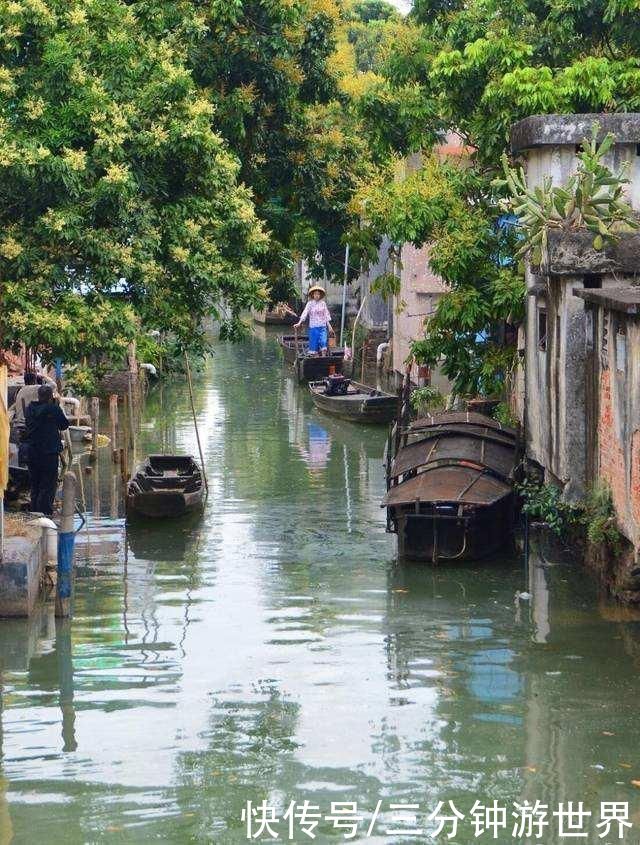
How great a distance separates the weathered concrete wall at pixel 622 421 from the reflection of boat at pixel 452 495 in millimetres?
1843

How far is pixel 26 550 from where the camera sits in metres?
14.4

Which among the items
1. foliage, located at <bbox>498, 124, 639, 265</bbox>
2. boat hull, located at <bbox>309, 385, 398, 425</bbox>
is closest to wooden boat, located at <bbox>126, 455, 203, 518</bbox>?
foliage, located at <bbox>498, 124, 639, 265</bbox>

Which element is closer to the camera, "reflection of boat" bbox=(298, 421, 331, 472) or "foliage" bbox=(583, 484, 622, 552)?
"foliage" bbox=(583, 484, 622, 552)

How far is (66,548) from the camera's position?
14.0 meters

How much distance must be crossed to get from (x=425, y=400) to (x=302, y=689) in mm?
14048

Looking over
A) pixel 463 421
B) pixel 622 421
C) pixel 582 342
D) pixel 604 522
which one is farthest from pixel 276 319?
pixel 622 421

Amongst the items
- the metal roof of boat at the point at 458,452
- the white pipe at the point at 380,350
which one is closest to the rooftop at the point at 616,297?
the metal roof of boat at the point at 458,452

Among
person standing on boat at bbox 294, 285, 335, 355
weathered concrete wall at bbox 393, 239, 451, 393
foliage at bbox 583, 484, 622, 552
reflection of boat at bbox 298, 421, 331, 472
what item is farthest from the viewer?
person standing on boat at bbox 294, 285, 335, 355

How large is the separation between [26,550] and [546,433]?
6.42m

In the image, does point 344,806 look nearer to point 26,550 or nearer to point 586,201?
point 26,550

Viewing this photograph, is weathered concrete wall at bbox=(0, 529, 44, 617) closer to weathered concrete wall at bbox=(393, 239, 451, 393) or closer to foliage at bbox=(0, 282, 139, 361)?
foliage at bbox=(0, 282, 139, 361)

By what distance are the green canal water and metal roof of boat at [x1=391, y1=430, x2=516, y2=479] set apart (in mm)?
1077

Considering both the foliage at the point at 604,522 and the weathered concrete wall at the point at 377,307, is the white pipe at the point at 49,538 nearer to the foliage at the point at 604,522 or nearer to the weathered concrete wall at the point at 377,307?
the foliage at the point at 604,522

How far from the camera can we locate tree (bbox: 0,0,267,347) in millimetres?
15875
